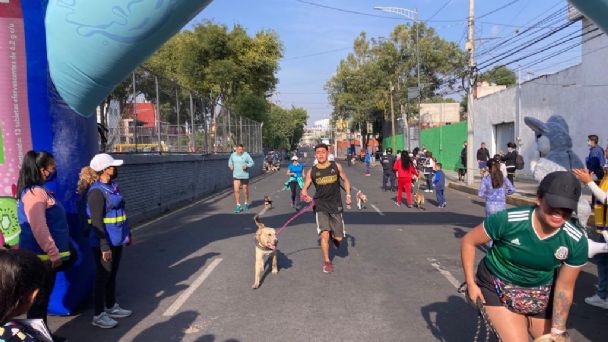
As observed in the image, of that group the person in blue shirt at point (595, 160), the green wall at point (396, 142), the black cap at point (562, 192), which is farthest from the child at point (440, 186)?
the green wall at point (396, 142)

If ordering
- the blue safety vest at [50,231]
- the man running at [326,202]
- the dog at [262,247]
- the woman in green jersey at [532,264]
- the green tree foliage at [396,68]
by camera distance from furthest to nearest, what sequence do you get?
the green tree foliage at [396,68] → the man running at [326,202] → the dog at [262,247] → the blue safety vest at [50,231] → the woman in green jersey at [532,264]

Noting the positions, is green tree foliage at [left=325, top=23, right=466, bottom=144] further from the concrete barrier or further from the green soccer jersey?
the green soccer jersey

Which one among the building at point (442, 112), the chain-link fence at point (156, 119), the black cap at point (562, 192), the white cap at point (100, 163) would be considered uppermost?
the building at point (442, 112)

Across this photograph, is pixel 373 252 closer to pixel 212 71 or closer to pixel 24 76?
pixel 24 76

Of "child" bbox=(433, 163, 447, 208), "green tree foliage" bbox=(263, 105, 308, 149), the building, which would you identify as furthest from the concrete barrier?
the building

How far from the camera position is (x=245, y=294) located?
5.90 metres

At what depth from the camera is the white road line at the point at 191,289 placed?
5.40 meters

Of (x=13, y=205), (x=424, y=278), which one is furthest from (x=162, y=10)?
(x=424, y=278)

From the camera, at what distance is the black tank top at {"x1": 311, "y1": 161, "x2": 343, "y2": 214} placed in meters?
7.00

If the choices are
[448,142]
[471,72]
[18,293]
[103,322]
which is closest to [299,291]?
[103,322]

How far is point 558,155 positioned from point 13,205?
5986mm

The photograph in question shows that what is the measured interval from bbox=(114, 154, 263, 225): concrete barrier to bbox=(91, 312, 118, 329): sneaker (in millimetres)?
6537

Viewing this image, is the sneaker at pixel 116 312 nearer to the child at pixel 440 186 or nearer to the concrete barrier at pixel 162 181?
the concrete barrier at pixel 162 181

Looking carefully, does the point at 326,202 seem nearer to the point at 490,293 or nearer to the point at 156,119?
the point at 490,293
